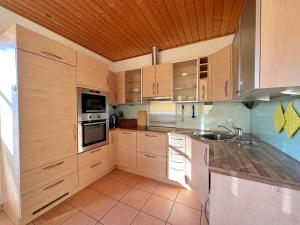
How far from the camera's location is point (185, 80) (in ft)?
8.11

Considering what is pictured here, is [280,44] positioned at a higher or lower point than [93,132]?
higher

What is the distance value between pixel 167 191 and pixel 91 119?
163 centimetres

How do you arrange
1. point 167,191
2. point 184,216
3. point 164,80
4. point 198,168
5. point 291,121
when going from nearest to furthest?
point 291,121 → point 184,216 → point 198,168 → point 167,191 → point 164,80

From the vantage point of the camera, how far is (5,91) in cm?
145

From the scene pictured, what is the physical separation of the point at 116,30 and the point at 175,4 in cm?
98

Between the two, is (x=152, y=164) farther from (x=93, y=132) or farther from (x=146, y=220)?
(x=93, y=132)

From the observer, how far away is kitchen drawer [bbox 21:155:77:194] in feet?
4.54

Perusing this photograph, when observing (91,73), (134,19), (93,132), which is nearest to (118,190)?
(93,132)

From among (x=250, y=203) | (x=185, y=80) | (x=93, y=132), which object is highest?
(x=185, y=80)

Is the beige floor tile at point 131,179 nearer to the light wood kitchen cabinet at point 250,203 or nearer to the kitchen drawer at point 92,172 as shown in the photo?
the kitchen drawer at point 92,172

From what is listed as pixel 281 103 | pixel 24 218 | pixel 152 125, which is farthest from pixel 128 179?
pixel 281 103

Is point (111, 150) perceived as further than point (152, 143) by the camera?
Yes

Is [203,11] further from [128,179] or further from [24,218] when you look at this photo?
[24,218]

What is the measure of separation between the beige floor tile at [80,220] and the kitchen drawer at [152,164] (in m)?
1.07
